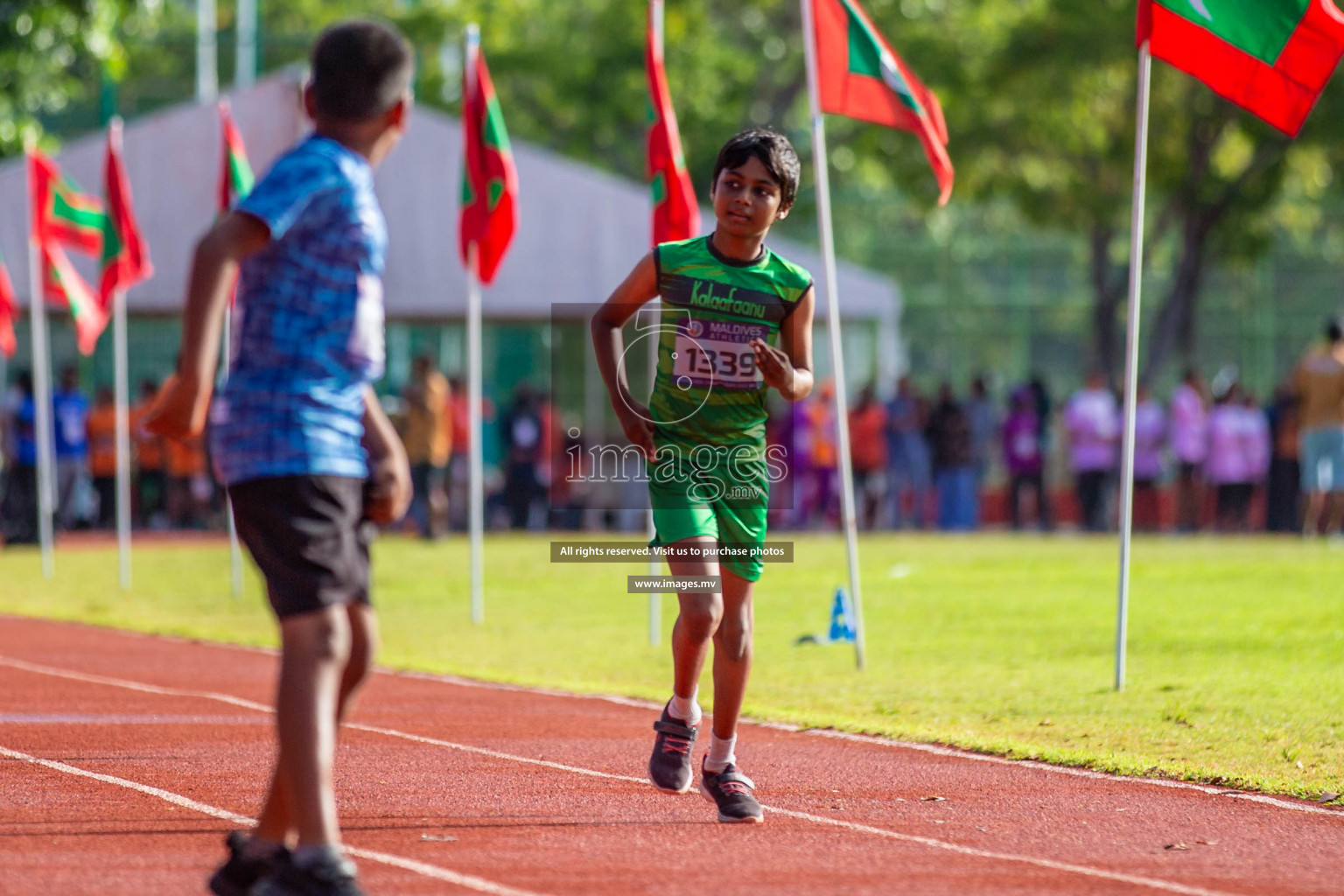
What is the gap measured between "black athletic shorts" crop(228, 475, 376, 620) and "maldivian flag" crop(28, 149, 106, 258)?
15.2m

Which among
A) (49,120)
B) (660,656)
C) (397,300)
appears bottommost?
(660,656)

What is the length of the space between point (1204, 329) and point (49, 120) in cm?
3056

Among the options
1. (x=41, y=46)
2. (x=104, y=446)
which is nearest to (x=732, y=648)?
(x=41, y=46)

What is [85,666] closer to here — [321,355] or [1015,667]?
[1015,667]

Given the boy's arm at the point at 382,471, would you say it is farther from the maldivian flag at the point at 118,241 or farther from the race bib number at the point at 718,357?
the maldivian flag at the point at 118,241

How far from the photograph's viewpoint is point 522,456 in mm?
25859

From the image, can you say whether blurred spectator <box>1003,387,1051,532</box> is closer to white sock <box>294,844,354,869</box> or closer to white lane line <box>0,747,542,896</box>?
white lane line <box>0,747,542,896</box>

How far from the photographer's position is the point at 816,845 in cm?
570

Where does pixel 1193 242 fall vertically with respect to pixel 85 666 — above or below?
above

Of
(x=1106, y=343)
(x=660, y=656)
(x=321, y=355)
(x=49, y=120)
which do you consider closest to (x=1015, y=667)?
(x=660, y=656)

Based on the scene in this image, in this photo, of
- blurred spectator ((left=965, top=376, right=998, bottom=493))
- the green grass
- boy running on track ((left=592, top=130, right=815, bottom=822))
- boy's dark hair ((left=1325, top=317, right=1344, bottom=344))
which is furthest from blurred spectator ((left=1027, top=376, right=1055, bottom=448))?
boy running on track ((left=592, top=130, right=815, bottom=822))

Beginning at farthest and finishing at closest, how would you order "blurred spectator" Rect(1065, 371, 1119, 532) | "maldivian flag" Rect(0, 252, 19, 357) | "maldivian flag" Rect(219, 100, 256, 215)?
"blurred spectator" Rect(1065, 371, 1119, 532)
"maldivian flag" Rect(0, 252, 19, 357)
"maldivian flag" Rect(219, 100, 256, 215)

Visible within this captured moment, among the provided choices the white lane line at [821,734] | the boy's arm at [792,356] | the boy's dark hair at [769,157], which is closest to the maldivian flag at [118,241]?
the white lane line at [821,734]

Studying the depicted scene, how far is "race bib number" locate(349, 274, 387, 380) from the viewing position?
14.7ft
